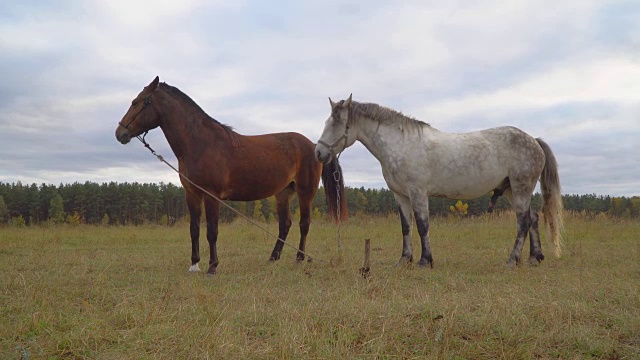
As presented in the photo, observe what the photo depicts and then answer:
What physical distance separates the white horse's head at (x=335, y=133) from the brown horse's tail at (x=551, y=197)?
3.41 m

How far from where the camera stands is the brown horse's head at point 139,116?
6.96 meters

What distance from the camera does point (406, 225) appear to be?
285 inches

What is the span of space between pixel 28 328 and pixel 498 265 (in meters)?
6.14

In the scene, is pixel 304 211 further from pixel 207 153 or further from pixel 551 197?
pixel 551 197

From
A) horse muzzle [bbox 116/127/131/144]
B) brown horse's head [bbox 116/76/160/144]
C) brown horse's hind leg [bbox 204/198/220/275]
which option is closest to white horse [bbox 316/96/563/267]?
brown horse's hind leg [bbox 204/198/220/275]

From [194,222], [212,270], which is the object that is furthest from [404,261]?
[194,222]

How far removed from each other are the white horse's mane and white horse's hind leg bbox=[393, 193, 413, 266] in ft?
3.70

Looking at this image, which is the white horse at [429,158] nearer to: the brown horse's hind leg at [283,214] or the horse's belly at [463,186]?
the horse's belly at [463,186]

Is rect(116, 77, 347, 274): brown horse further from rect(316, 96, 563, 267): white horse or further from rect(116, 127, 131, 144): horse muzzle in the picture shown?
rect(316, 96, 563, 267): white horse

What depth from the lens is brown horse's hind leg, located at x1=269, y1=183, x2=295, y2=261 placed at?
8328 mm

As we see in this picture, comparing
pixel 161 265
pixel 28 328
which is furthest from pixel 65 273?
pixel 28 328

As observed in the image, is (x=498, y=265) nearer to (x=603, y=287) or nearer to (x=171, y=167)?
(x=603, y=287)

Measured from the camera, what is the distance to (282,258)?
28.2 feet

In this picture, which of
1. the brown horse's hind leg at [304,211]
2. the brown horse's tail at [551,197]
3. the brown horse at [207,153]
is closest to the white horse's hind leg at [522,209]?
the brown horse's tail at [551,197]
